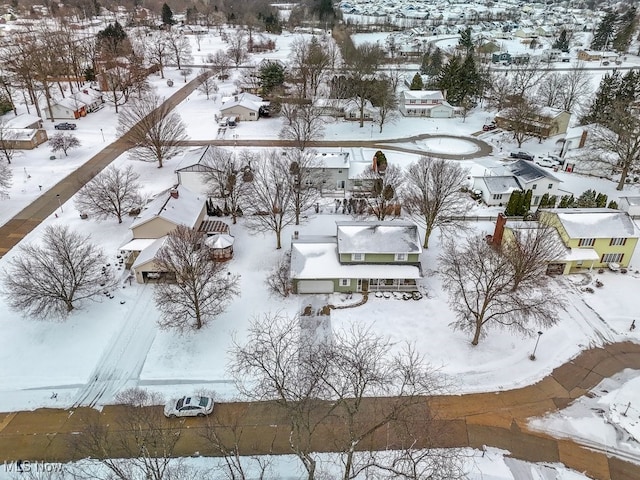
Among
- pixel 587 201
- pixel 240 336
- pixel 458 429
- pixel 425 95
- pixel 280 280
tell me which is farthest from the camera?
pixel 425 95

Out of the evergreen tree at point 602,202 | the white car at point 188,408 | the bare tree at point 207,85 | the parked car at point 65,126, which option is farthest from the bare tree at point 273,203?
the bare tree at point 207,85

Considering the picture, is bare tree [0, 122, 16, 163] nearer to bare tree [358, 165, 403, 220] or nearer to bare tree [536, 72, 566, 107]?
bare tree [358, 165, 403, 220]

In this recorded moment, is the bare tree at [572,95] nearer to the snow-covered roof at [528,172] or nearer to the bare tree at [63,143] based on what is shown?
the snow-covered roof at [528,172]

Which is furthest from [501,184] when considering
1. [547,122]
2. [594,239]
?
[547,122]

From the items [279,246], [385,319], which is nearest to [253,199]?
[279,246]

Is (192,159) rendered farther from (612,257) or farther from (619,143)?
(619,143)

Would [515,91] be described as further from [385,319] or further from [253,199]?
[385,319]

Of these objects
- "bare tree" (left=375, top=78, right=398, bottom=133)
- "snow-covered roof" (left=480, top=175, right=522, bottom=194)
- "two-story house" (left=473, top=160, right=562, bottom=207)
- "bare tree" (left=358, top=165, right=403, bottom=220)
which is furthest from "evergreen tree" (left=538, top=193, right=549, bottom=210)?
"bare tree" (left=375, top=78, right=398, bottom=133)
